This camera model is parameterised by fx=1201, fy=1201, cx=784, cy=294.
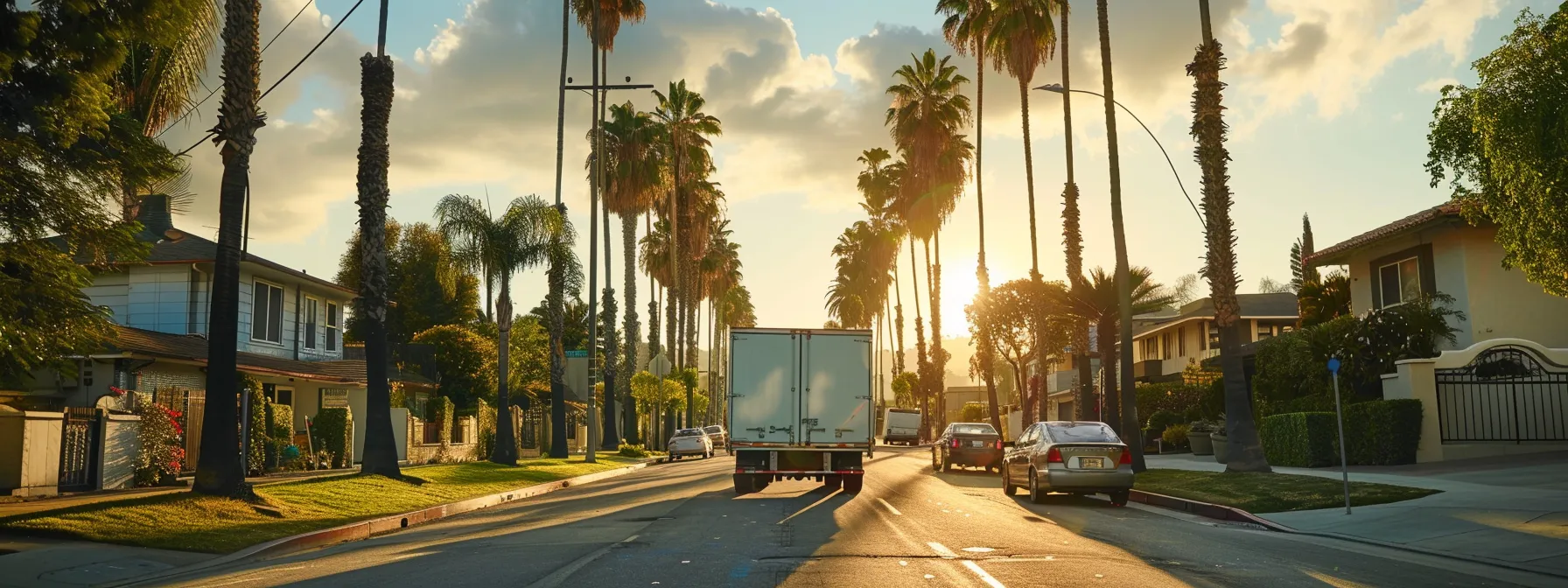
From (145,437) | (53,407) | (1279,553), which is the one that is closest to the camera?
(1279,553)

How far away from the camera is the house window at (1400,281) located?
31.8 meters

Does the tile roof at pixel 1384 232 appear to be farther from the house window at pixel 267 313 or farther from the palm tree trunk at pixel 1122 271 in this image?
the house window at pixel 267 313

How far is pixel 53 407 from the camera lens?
24906mm

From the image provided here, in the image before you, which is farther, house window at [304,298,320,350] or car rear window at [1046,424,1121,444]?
house window at [304,298,320,350]

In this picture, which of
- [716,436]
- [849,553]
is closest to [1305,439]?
[849,553]

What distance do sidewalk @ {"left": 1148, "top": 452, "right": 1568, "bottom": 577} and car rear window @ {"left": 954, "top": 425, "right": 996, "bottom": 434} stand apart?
513 inches

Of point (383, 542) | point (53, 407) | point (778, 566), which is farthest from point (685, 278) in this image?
point (778, 566)

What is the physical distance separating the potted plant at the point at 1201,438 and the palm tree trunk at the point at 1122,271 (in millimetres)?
9687

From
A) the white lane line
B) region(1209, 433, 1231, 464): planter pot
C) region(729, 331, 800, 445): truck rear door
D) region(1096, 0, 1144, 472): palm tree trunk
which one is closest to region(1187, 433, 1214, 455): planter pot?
region(1209, 433, 1231, 464): planter pot

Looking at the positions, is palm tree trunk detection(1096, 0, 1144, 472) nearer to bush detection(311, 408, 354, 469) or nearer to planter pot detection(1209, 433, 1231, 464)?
planter pot detection(1209, 433, 1231, 464)

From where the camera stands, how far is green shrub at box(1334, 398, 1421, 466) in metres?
25.1

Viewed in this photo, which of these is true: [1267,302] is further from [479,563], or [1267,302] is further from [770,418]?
[479,563]

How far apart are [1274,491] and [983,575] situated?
11.0 metres

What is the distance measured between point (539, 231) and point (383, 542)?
20.2 m
